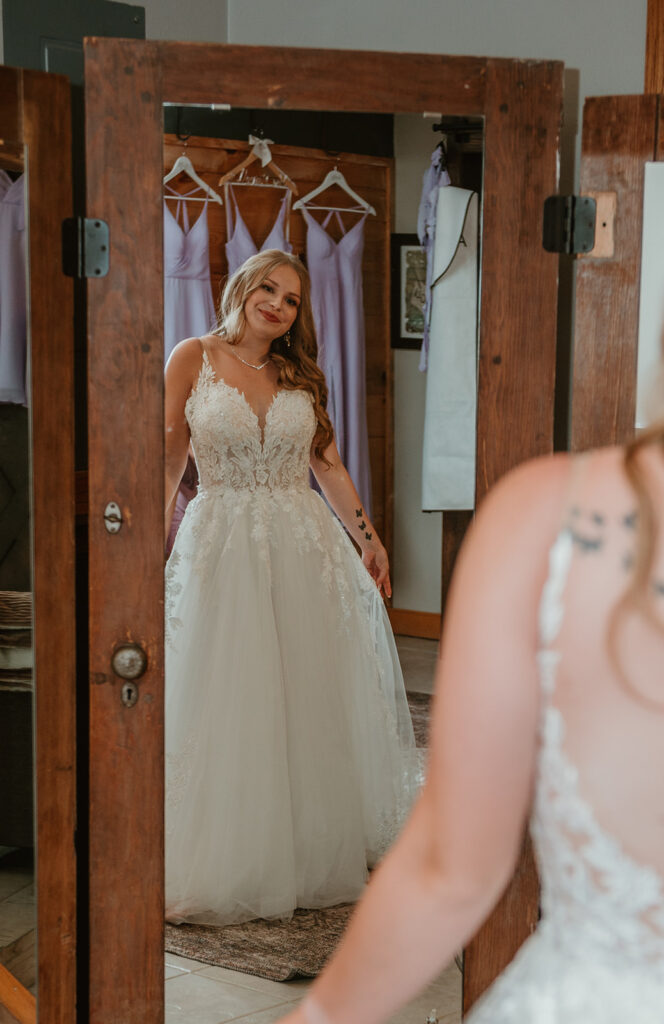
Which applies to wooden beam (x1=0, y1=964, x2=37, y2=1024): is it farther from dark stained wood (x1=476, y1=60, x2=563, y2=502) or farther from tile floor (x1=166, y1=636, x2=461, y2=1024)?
dark stained wood (x1=476, y1=60, x2=563, y2=502)

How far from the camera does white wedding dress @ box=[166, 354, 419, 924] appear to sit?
2.01m

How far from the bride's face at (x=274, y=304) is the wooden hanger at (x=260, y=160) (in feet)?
0.48

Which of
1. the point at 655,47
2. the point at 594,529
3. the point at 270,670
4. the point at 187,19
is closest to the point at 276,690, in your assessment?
the point at 270,670

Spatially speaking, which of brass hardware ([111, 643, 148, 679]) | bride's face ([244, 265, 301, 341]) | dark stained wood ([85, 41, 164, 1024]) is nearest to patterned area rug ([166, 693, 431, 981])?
dark stained wood ([85, 41, 164, 1024])

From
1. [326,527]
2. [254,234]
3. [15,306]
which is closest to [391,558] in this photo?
[326,527]

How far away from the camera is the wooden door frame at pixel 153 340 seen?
1.83m

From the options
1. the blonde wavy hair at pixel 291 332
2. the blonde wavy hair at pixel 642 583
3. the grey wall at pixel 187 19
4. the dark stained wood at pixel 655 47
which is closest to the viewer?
the blonde wavy hair at pixel 642 583

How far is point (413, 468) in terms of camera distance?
201 centimetres

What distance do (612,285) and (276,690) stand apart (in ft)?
2.91

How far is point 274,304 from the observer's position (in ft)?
6.46

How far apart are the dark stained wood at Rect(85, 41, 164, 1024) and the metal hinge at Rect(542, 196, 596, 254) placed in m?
0.61

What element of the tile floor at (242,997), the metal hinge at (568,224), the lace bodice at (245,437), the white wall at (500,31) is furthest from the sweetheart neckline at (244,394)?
the white wall at (500,31)

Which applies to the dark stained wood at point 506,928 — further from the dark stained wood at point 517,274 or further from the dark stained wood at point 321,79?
the dark stained wood at point 321,79

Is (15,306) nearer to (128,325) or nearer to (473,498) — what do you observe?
(128,325)
